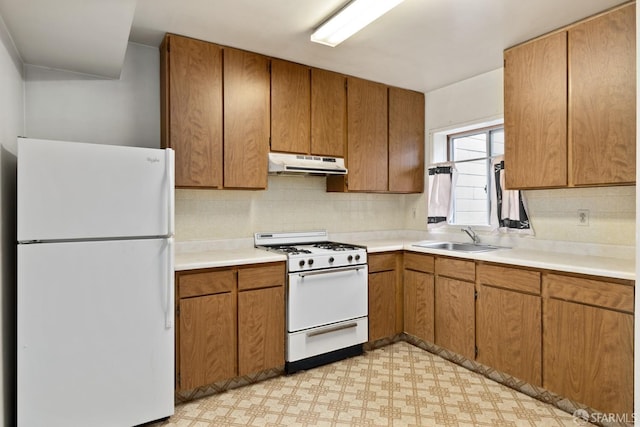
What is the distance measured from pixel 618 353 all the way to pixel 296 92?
9.33 ft

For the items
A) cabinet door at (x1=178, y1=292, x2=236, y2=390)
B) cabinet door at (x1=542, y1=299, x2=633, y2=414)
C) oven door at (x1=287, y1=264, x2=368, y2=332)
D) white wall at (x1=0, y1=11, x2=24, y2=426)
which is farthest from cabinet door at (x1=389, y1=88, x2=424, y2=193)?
white wall at (x1=0, y1=11, x2=24, y2=426)

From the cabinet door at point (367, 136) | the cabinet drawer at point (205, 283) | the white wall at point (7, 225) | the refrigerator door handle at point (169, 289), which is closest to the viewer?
the white wall at point (7, 225)

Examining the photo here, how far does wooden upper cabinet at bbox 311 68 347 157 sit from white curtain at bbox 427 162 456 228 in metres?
1.10

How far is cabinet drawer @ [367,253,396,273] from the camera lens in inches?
134

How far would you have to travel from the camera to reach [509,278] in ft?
8.92

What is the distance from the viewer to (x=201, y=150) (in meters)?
2.85

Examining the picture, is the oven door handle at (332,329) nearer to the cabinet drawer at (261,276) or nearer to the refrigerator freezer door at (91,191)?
the cabinet drawer at (261,276)

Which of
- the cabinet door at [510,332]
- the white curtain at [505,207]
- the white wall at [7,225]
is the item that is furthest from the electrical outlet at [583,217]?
the white wall at [7,225]

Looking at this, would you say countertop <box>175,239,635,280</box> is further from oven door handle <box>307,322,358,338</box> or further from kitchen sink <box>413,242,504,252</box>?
oven door handle <box>307,322,358,338</box>

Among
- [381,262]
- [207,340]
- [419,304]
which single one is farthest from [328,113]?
[207,340]

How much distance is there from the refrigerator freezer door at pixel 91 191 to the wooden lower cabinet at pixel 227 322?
536 millimetres

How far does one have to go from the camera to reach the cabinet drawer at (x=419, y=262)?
3.32 metres

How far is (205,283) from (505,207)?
2539 millimetres

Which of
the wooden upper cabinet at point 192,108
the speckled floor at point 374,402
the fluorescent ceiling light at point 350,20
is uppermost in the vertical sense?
the fluorescent ceiling light at point 350,20
